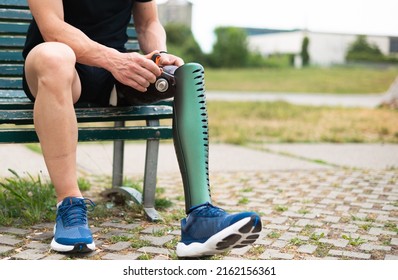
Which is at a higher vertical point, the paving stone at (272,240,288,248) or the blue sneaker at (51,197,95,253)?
the blue sneaker at (51,197,95,253)

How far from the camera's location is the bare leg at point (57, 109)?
214cm

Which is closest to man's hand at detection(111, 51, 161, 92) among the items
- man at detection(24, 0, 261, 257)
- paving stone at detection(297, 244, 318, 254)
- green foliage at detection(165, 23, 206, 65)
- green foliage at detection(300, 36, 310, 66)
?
man at detection(24, 0, 261, 257)

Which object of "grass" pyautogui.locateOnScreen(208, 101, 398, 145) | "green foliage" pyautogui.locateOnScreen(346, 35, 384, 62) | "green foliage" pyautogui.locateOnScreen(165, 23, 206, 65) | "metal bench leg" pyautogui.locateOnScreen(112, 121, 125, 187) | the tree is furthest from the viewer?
"green foliage" pyautogui.locateOnScreen(346, 35, 384, 62)

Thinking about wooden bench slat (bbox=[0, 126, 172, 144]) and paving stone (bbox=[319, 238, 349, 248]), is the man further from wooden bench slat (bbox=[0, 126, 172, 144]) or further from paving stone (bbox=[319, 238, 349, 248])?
paving stone (bbox=[319, 238, 349, 248])

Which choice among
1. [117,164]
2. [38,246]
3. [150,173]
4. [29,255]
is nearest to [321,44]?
[117,164]

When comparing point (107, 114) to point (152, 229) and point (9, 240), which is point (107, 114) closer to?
point (152, 229)

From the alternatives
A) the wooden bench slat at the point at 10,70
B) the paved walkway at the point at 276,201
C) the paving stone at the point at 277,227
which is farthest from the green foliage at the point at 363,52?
the paving stone at the point at 277,227

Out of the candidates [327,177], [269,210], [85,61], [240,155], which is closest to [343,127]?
[240,155]

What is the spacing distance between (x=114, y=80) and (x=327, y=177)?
1.71 metres

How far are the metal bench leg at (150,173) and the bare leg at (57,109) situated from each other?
1.80 feet

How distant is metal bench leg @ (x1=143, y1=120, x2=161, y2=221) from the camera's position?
108 inches

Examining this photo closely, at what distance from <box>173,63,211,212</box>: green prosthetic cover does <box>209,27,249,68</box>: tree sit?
3216 cm
